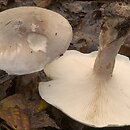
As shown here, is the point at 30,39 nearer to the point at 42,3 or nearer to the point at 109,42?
the point at 109,42

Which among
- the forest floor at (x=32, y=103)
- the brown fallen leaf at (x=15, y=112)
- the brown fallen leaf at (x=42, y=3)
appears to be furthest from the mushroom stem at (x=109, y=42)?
the brown fallen leaf at (x=42, y=3)

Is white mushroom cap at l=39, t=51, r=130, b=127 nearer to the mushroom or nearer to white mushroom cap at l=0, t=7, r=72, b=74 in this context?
the mushroom

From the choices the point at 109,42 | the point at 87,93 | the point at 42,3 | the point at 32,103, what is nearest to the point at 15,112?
the point at 32,103

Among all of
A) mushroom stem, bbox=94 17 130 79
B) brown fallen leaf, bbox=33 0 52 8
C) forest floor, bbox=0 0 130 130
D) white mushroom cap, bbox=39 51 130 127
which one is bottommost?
forest floor, bbox=0 0 130 130

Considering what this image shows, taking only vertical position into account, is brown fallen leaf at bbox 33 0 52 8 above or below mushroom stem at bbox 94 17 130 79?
below

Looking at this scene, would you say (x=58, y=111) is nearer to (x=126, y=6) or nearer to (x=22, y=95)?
(x=22, y=95)

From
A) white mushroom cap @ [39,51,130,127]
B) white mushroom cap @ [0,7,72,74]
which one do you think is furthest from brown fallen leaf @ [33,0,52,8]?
white mushroom cap @ [0,7,72,74]

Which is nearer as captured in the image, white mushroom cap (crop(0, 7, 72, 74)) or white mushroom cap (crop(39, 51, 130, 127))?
white mushroom cap (crop(0, 7, 72, 74))
